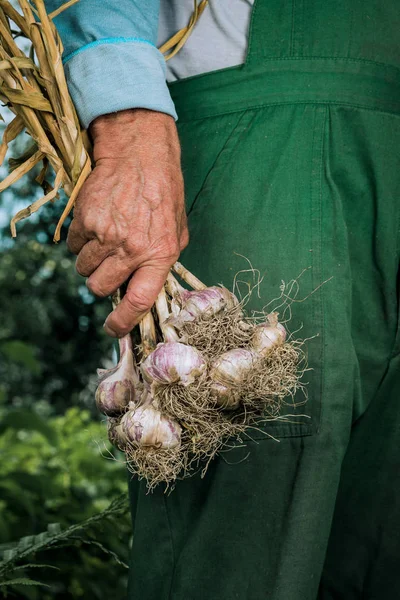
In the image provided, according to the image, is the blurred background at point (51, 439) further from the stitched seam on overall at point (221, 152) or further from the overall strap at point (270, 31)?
the overall strap at point (270, 31)

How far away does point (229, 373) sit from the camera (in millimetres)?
1062

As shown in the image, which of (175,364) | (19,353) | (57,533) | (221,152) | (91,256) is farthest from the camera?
(19,353)

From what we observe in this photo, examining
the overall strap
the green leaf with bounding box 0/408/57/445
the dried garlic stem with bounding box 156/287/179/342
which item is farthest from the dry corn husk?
the green leaf with bounding box 0/408/57/445

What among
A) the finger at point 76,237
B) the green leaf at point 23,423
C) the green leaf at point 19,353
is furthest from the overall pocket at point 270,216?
the green leaf at point 19,353

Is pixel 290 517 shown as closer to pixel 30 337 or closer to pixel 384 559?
pixel 384 559

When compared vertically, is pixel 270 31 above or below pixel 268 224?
above

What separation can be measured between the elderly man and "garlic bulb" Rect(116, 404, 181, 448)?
0.48ft

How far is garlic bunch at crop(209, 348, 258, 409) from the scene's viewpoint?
3.49ft

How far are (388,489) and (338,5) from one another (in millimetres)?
850

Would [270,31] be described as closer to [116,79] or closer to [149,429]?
[116,79]

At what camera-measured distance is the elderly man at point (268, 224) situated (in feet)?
3.77

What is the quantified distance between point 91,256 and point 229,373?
0.96 ft

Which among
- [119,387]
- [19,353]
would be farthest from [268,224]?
[19,353]

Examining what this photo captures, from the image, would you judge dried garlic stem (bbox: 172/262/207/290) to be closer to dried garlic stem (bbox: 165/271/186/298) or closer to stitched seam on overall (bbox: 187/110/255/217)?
dried garlic stem (bbox: 165/271/186/298)
